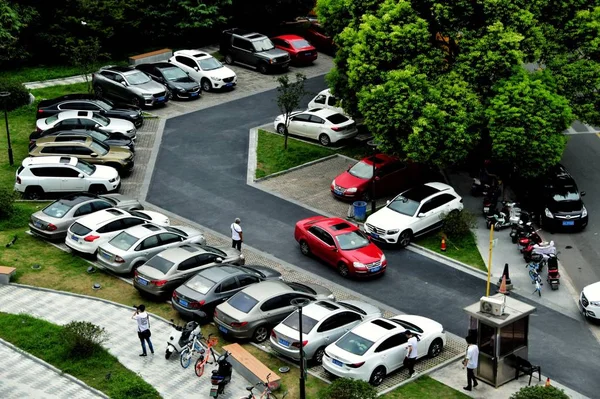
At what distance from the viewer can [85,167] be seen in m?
39.7

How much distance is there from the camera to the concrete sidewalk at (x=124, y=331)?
26734 millimetres

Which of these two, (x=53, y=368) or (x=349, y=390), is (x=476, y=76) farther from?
(x=53, y=368)

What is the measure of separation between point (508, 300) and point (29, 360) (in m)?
13.8

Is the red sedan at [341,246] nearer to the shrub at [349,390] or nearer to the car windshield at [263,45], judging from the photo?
the shrub at [349,390]

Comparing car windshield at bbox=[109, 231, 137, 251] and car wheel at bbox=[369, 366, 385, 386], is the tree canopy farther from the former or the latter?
car wheel at bbox=[369, 366, 385, 386]

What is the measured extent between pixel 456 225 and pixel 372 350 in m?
11.3

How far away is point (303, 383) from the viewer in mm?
25547

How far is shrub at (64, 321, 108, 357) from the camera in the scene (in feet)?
90.3

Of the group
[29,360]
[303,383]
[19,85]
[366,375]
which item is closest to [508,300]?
[366,375]

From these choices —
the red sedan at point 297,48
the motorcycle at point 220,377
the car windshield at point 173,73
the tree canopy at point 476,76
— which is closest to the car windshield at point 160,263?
the motorcycle at point 220,377

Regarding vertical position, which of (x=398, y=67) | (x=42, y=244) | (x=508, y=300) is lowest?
(x=42, y=244)

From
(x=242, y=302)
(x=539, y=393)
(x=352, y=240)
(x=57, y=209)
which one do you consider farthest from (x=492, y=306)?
(x=57, y=209)

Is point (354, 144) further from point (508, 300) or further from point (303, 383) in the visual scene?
point (303, 383)

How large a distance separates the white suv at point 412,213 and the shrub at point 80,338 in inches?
499
